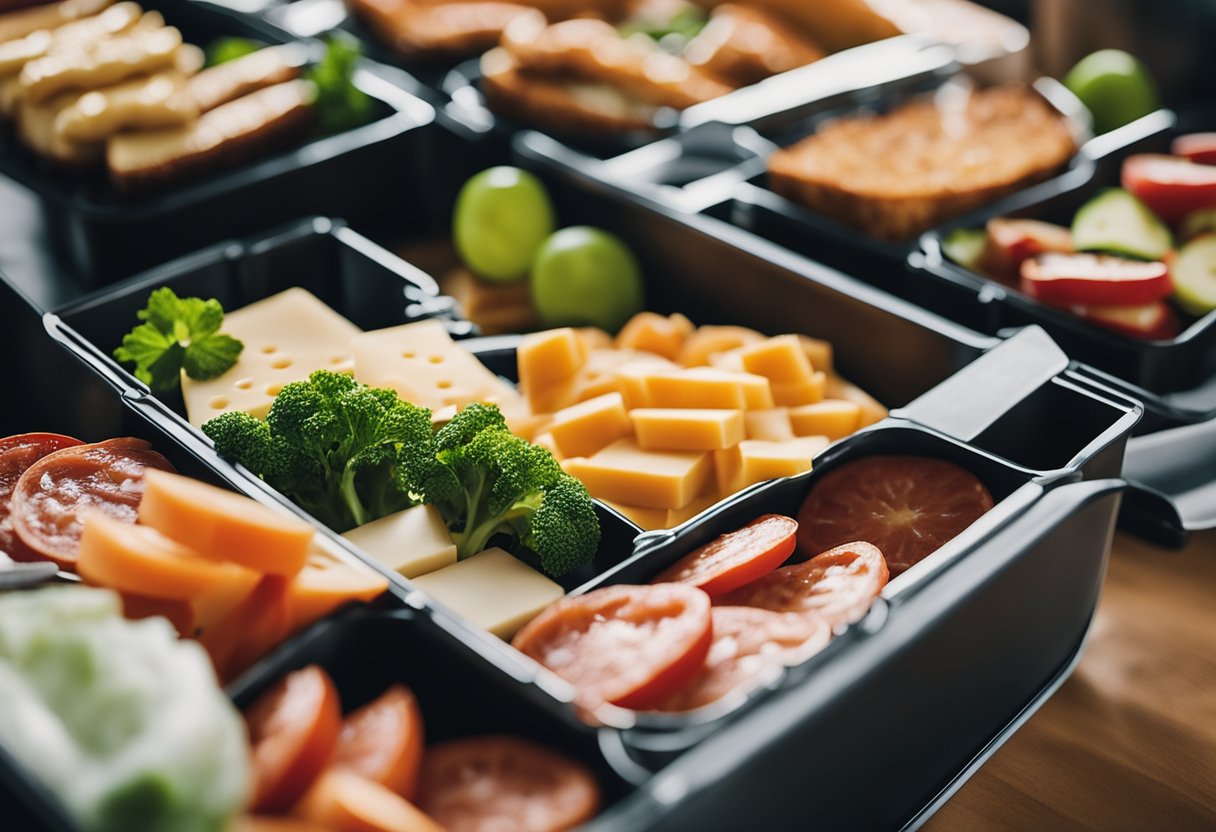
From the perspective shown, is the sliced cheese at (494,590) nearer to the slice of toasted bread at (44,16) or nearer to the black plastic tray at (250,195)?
the black plastic tray at (250,195)

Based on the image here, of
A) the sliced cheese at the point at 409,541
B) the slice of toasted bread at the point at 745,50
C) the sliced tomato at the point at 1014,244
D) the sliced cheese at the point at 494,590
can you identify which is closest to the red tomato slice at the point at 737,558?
the sliced cheese at the point at 494,590

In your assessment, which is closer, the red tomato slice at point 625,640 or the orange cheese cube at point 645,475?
the red tomato slice at point 625,640

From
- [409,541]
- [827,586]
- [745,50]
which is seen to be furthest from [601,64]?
[827,586]

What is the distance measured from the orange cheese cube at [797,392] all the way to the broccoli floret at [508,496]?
383 millimetres

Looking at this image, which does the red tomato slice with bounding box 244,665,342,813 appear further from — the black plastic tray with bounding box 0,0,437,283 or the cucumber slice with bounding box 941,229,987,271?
the cucumber slice with bounding box 941,229,987,271

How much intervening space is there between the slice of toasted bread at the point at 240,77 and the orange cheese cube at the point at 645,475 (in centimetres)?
120

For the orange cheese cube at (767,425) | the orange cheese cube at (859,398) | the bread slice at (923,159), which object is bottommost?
the orange cheese cube at (859,398)

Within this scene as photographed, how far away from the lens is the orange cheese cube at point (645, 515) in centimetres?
147

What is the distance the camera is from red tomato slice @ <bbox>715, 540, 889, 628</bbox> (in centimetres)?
120

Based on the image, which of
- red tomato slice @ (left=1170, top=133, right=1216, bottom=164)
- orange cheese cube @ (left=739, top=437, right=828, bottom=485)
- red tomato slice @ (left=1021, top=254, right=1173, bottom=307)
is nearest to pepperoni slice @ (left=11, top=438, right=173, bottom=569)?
orange cheese cube @ (left=739, top=437, right=828, bottom=485)

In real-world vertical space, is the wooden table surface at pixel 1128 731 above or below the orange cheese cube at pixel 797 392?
below

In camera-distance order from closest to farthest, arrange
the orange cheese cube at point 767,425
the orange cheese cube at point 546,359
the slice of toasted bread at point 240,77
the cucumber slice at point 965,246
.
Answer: the orange cheese cube at point 767,425 < the orange cheese cube at point 546,359 < the cucumber slice at point 965,246 < the slice of toasted bread at point 240,77

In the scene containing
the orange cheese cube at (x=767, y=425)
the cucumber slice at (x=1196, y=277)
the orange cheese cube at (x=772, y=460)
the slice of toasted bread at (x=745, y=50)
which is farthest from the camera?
the slice of toasted bread at (x=745, y=50)

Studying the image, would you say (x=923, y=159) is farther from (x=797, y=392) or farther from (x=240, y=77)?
(x=240, y=77)
